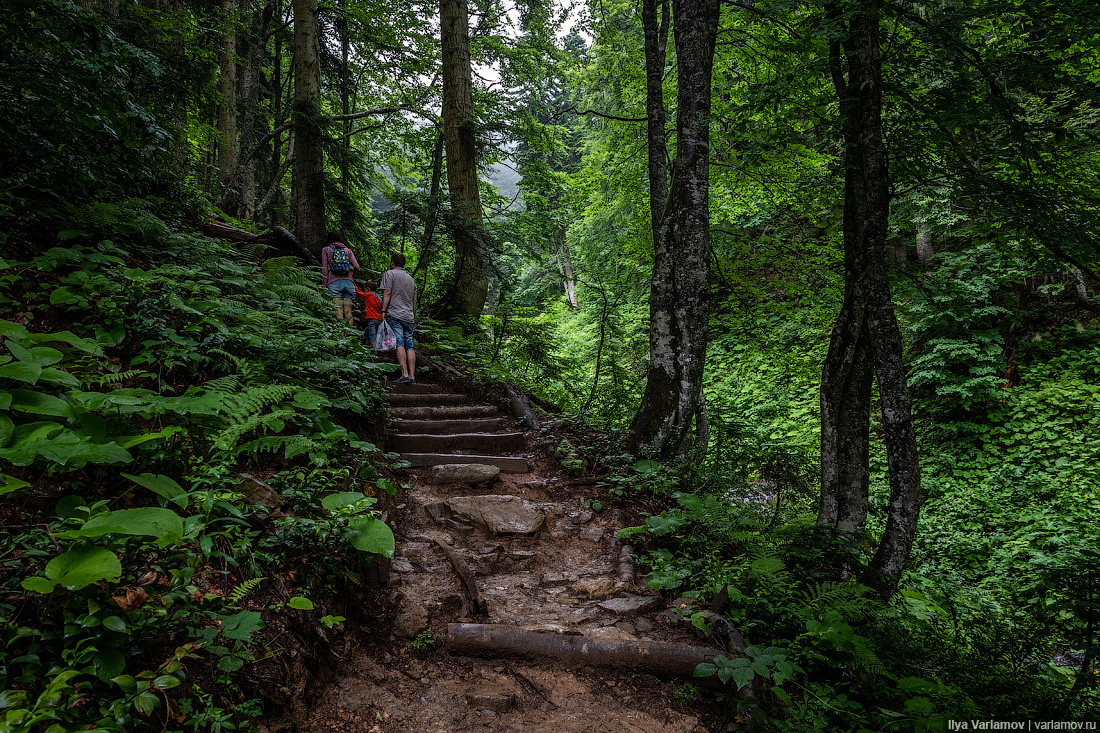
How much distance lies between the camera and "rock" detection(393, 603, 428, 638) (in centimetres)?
308

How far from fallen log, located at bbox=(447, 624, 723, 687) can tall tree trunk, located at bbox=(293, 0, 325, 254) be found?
9.00 m

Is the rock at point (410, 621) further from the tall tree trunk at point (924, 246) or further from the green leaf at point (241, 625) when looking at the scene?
the tall tree trunk at point (924, 246)

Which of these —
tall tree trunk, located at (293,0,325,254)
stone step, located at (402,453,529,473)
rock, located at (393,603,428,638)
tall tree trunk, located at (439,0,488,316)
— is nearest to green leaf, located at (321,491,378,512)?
rock, located at (393,603,428,638)

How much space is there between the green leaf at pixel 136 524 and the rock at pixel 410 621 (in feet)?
5.74

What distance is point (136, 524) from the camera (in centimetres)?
168

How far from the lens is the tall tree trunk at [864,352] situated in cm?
390

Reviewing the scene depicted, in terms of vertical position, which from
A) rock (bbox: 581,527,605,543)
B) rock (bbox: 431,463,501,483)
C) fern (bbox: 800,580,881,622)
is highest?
rock (bbox: 431,463,501,483)

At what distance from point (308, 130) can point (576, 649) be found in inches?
395

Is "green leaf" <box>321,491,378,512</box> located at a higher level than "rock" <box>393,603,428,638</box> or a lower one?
higher

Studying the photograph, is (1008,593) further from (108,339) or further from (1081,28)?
(108,339)

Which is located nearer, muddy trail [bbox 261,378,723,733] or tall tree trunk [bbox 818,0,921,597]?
muddy trail [bbox 261,378,723,733]

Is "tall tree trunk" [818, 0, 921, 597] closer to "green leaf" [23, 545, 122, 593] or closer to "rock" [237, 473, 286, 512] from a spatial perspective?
"rock" [237, 473, 286, 512]

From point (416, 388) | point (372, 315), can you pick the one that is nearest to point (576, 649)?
point (416, 388)

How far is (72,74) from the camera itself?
396 centimetres
